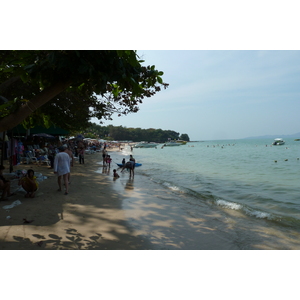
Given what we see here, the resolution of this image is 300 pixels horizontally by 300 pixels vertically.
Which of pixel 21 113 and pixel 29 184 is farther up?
pixel 21 113

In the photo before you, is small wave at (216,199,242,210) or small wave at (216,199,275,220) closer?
small wave at (216,199,275,220)

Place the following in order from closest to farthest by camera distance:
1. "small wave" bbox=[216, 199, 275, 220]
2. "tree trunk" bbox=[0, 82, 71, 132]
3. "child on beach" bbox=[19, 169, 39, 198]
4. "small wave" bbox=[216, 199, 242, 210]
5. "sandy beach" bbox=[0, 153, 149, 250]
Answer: "tree trunk" bbox=[0, 82, 71, 132]
"sandy beach" bbox=[0, 153, 149, 250]
"child on beach" bbox=[19, 169, 39, 198]
"small wave" bbox=[216, 199, 275, 220]
"small wave" bbox=[216, 199, 242, 210]

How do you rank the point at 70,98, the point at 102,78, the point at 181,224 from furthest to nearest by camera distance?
1. the point at 70,98
2. the point at 181,224
3. the point at 102,78

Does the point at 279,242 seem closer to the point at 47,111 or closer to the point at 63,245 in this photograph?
the point at 63,245

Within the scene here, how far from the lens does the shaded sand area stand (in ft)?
13.7

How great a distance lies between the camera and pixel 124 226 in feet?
17.0

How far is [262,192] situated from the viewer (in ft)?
36.8

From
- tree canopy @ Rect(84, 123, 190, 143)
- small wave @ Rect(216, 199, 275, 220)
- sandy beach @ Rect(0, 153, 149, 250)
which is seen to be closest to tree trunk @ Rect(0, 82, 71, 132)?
sandy beach @ Rect(0, 153, 149, 250)

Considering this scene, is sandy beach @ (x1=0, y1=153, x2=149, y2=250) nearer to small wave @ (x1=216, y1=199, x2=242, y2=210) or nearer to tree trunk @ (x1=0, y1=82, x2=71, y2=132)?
tree trunk @ (x1=0, y1=82, x2=71, y2=132)

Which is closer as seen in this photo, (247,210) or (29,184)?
(29,184)


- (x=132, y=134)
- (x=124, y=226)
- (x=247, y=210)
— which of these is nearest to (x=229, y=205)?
(x=247, y=210)

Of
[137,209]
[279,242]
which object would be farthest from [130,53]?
[279,242]

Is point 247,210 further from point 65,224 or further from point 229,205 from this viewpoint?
point 65,224

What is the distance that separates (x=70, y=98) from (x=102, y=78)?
9496 mm
